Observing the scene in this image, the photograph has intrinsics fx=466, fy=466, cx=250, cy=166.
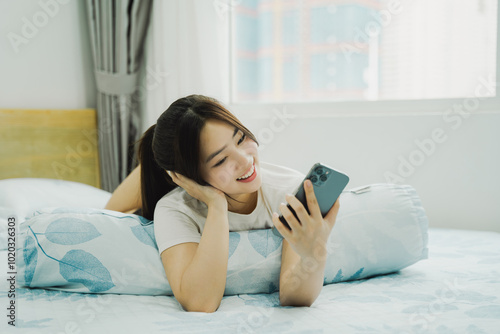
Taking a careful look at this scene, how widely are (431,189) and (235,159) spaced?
125 centimetres

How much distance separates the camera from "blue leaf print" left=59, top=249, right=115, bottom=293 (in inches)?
43.0

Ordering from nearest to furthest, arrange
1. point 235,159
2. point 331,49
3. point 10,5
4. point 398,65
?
1. point 235,159
2. point 10,5
3. point 398,65
4. point 331,49

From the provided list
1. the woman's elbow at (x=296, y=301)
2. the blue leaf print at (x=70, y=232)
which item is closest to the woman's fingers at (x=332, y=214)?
the woman's elbow at (x=296, y=301)

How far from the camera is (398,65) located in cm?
223

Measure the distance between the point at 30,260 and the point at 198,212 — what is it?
41cm

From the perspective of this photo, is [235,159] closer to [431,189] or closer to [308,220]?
[308,220]

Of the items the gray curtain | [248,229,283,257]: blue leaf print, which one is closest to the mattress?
[248,229,283,257]: blue leaf print

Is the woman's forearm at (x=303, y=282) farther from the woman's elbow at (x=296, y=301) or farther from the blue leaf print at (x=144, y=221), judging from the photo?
the blue leaf print at (x=144, y=221)

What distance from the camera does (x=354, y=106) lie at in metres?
2.23

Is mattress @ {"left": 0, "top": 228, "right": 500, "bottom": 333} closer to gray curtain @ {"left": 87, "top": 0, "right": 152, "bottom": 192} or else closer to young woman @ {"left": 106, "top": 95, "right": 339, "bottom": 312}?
young woman @ {"left": 106, "top": 95, "right": 339, "bottom": 312}

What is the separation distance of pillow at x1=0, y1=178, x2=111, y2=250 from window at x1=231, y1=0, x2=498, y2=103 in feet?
3.43

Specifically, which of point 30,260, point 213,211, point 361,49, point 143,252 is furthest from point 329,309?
point 361,49

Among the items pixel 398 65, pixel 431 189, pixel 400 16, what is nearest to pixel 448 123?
pixel 431 189

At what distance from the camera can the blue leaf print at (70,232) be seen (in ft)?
3.67
